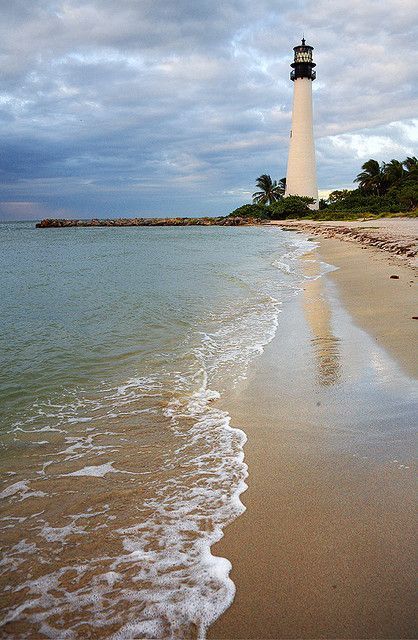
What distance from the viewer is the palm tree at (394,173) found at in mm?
56688

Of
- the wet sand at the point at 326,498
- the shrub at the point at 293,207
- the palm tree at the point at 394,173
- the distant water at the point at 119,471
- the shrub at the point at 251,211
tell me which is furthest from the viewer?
the shrub at the point at 251,211

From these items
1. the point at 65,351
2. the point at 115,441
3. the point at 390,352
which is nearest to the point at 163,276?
the point at 65,351

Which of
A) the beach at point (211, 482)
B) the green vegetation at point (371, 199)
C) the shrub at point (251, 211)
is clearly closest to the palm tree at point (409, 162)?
the green vegetation at point (371, 199)

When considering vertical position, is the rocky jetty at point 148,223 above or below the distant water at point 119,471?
above

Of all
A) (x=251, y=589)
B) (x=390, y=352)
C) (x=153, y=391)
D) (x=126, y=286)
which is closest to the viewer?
(x=251, y=589)

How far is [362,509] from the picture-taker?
8.65ft

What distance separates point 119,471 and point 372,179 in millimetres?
62674

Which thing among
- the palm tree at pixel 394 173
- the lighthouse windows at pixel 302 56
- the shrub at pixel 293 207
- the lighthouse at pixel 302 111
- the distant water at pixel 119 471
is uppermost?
the lighthouse windows at pixel 302 56

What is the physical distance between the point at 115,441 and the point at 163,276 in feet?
40.4

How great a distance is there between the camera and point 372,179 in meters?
59.1

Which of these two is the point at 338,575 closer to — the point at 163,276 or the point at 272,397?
the point at 272,397

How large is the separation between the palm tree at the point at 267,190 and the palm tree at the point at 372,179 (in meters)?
18.0

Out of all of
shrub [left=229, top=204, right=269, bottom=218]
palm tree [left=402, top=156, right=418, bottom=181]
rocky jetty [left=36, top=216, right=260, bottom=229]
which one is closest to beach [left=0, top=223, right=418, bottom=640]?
palm tree [left=402, top=156, right=418, bottom=181]

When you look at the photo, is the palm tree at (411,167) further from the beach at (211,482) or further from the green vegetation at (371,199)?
the beach at (211,482)
